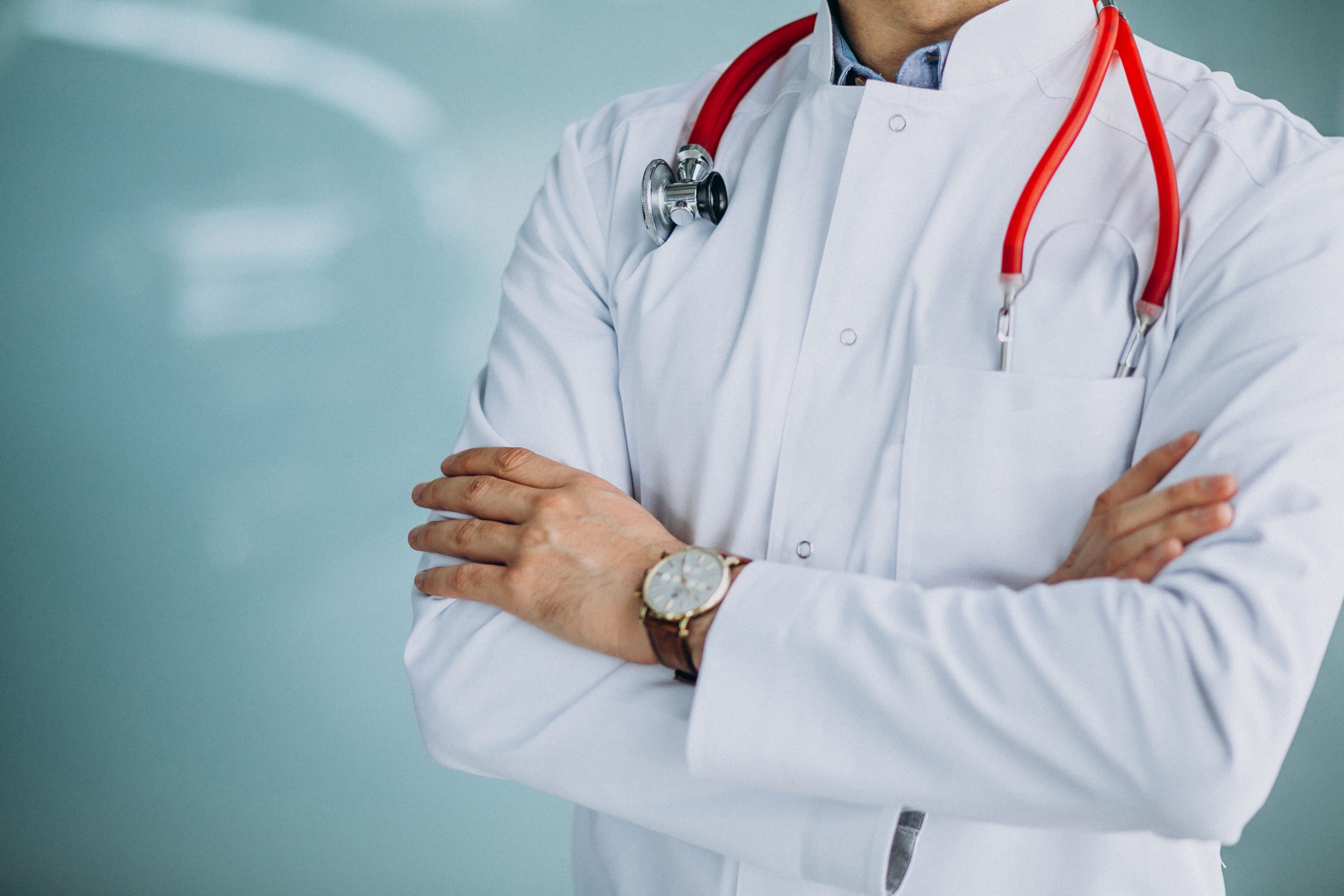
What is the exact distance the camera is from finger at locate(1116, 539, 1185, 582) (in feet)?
2.66

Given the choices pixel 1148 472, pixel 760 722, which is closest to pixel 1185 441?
pixel 1148 472

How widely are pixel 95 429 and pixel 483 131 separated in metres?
1.06

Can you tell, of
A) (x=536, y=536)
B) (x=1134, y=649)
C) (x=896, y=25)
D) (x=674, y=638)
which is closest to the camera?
(x=1134, y=649)

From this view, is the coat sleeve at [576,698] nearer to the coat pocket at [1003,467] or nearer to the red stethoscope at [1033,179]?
the red stethoscope at [1033,179]

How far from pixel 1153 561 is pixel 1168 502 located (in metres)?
0.05

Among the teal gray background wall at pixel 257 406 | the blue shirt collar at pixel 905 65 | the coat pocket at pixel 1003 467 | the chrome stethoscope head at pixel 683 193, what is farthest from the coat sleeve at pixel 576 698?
the teal gray background wall at pixel 257 406

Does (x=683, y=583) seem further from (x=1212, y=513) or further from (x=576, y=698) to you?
(x=1212, y=513)

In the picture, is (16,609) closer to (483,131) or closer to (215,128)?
(215,128)

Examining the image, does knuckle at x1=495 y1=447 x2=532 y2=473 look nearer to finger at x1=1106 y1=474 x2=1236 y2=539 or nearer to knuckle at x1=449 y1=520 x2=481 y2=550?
knuckle at x1=449 y1=520 x2=481 y2=550

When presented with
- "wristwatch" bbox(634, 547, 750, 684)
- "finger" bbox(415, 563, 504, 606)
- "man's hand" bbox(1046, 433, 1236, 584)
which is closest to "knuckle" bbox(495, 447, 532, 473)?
"finger" bbox(415, 563, 504, 606)

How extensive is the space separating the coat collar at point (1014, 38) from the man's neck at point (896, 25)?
3 centimetres

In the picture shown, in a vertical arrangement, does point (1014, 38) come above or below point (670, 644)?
above

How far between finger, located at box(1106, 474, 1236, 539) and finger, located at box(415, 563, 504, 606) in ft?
1.87

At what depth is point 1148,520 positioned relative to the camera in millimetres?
Answer: 839
